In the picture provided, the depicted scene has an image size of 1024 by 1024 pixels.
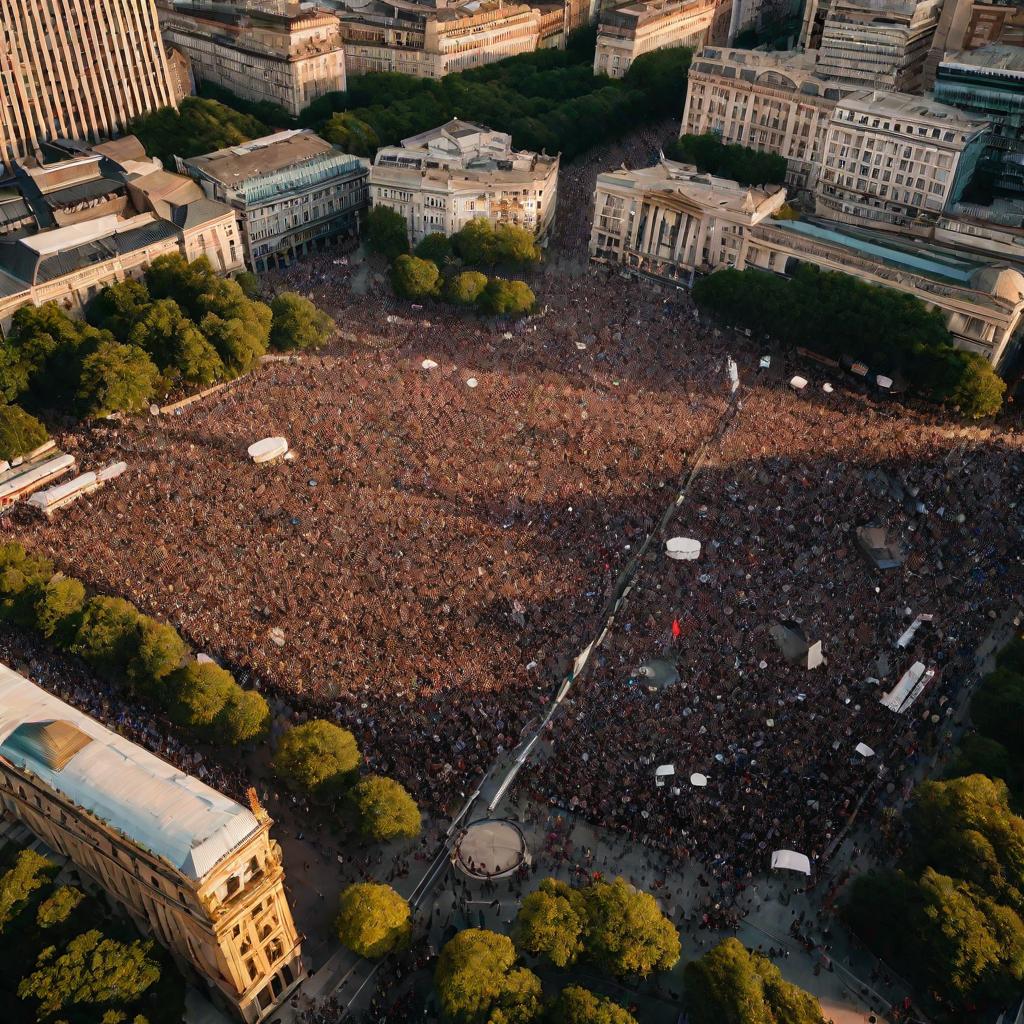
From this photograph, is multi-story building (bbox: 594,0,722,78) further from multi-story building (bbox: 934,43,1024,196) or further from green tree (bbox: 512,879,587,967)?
green tree (bbox: 512,879,587,967)

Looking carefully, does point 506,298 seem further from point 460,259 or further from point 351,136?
point 351,136

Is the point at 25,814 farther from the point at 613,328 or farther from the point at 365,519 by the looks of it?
the point at 613,328

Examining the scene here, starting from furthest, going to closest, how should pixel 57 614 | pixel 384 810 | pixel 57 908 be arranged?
pixel 57 614 → pixel 384 810 → pixel 57 908

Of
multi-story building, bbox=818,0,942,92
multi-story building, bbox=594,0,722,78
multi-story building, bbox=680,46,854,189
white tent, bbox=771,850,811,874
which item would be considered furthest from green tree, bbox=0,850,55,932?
multi-story building, bbox=594,0,722,78

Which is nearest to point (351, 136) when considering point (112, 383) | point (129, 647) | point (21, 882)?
point (112, 383)

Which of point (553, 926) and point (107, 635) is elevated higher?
point (107, 635)

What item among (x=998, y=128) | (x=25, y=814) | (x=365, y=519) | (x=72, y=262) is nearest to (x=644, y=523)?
(x=365, y=519)
